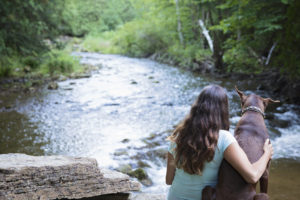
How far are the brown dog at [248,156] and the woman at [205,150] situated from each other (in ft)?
0.20

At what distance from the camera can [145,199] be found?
3.53m

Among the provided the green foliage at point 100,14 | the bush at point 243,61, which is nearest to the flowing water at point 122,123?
the bush at point 243,61

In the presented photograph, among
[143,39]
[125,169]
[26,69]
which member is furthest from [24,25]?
[143,39]

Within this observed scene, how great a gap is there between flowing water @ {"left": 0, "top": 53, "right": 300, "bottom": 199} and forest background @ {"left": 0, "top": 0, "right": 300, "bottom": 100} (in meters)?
1.40

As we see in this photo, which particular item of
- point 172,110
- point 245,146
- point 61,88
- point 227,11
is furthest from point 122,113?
point 227,11

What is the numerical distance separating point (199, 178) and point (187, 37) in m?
19.5

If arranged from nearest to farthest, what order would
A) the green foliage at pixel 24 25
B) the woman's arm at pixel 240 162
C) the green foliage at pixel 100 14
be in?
the woman's arm at pixel 240 162, the green foliage at pixel 24 25, the green foliage at pixel 100 14

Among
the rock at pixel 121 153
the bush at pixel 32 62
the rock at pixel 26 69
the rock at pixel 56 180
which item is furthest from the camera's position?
the bush at pixel 32 62

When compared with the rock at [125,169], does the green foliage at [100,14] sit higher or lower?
higher

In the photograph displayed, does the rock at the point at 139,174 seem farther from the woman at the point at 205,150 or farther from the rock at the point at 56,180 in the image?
the woman at the point at 205,150

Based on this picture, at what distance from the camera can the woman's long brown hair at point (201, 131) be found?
→ 1.98 metres

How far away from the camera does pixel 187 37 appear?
20734mm

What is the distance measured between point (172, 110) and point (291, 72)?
3.57 m

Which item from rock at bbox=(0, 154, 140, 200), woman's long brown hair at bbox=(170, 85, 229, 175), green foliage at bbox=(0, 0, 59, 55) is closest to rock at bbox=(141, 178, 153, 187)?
rock at bbox=(0, 154, 140, 200)
